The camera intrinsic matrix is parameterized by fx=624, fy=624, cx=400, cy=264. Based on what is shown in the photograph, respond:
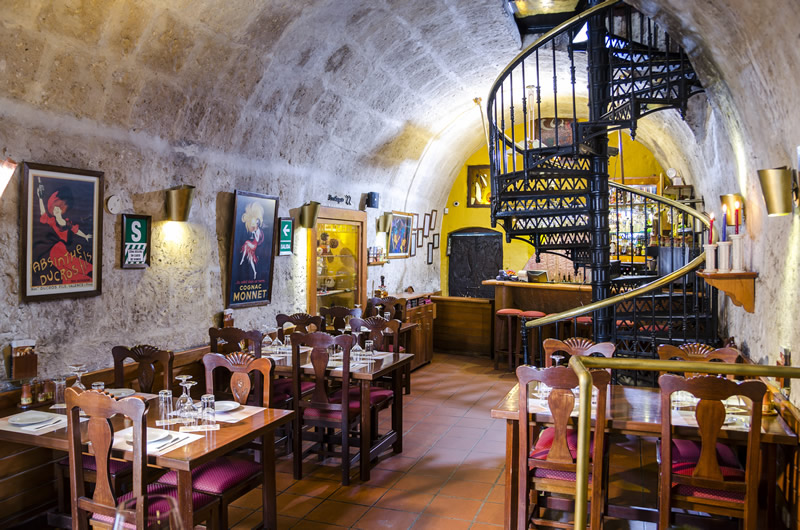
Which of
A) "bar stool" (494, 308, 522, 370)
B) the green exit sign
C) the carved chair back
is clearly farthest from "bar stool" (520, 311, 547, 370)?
the carved chair back

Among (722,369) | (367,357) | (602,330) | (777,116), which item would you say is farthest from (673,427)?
(602,330)

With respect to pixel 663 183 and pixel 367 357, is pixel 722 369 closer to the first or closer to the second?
pixel 367 357

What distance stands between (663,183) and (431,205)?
432cm

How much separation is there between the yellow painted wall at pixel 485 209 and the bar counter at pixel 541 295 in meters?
2.93

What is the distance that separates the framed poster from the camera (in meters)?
4.86

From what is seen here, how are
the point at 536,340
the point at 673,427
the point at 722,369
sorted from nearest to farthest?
the point at 722,369 → the point at 673,427 → the point at 536,340

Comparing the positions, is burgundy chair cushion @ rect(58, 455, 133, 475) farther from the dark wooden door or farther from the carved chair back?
the dark wooden door

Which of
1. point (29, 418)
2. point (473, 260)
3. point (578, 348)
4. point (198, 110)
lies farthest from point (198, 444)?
point (473, 260)

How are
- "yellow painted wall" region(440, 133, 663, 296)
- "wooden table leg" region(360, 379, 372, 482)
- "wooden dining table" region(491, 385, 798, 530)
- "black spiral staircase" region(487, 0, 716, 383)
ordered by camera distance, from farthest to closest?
"yellow painted wall" region(440, 133, 663, 296) → "black spiral staircase" region(487, 0, 716, 383) → "wooden table leg" region(360, 379, 372, 482) → "wooden dining table" region(491, 385, 798, 530)

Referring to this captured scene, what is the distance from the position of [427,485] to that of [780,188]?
321 cm

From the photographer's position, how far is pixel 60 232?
170 inches

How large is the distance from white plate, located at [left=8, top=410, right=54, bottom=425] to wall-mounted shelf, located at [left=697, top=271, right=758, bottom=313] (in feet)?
15.6

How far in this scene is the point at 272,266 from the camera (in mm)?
6723

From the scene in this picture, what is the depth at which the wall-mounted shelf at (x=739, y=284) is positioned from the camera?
483cm
